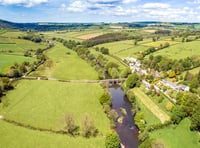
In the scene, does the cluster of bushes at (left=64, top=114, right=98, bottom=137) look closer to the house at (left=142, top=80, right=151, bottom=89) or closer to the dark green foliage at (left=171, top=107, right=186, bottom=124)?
the dark green foliage at (left=171, top=107, right=186, bottom=124)

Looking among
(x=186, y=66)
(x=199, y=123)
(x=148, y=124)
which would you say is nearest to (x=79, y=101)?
(x=148, y=124)

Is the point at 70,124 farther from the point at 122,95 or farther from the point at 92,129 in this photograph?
the point at 122,95

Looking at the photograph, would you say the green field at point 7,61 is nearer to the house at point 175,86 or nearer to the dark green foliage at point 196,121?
the house at point 175,86

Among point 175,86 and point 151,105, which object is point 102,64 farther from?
point 151,105

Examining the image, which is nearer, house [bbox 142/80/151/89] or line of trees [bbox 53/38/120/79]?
→ house [bbox 142/80/151/89]

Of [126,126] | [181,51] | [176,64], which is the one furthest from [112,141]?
[181,51]

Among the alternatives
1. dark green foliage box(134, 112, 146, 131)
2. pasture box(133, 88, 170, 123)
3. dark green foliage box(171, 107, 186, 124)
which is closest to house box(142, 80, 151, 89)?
pasture box(133, 88, 170, 123)
